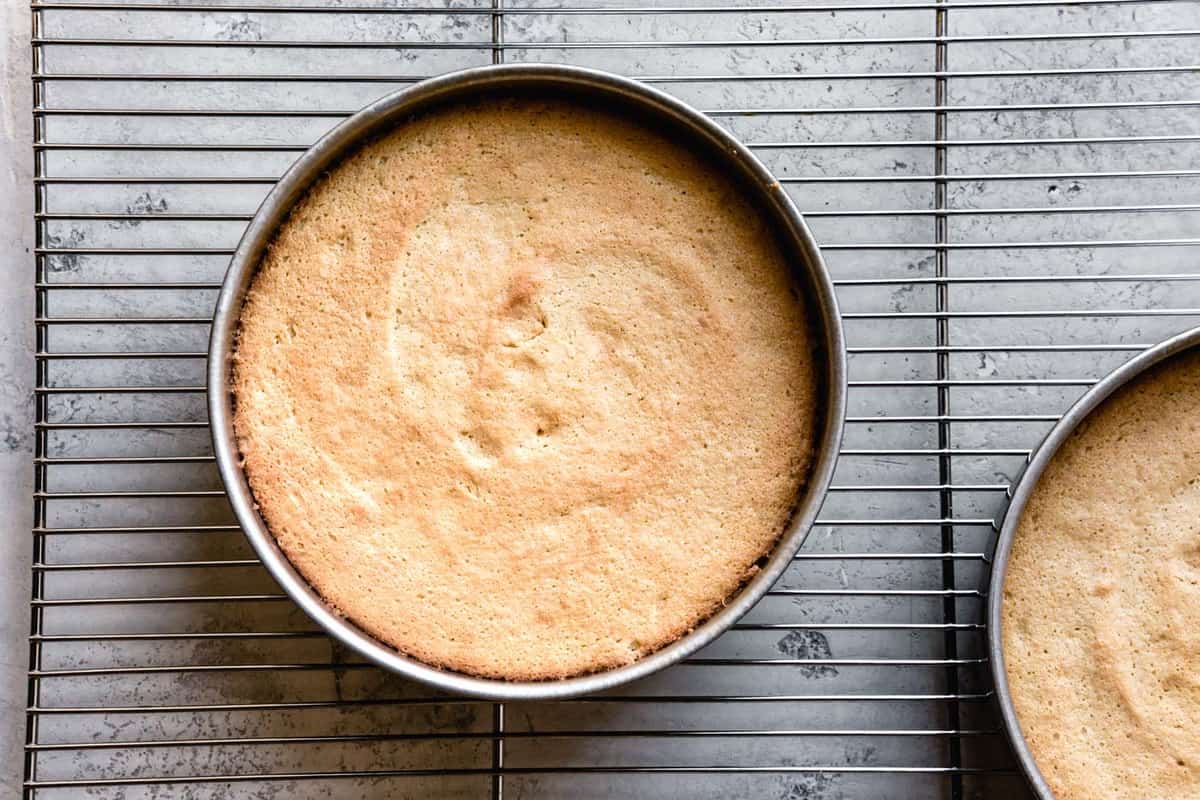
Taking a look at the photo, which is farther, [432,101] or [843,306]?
[843,306]

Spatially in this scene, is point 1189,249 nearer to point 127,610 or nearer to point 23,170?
Result: point 127,610

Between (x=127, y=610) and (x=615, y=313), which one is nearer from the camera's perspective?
(x=615, y=313)

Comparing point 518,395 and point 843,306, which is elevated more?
point 843,306

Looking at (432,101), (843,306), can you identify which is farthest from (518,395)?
(843,306)

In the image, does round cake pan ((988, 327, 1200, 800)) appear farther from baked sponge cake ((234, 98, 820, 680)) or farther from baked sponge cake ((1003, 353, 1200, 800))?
baked sponge cake ((234, 98, 820, 680))

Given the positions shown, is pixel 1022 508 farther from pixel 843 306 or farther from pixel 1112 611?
pixel 843 306

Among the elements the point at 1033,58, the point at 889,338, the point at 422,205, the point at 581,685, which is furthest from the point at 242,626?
the point at 1033,58
